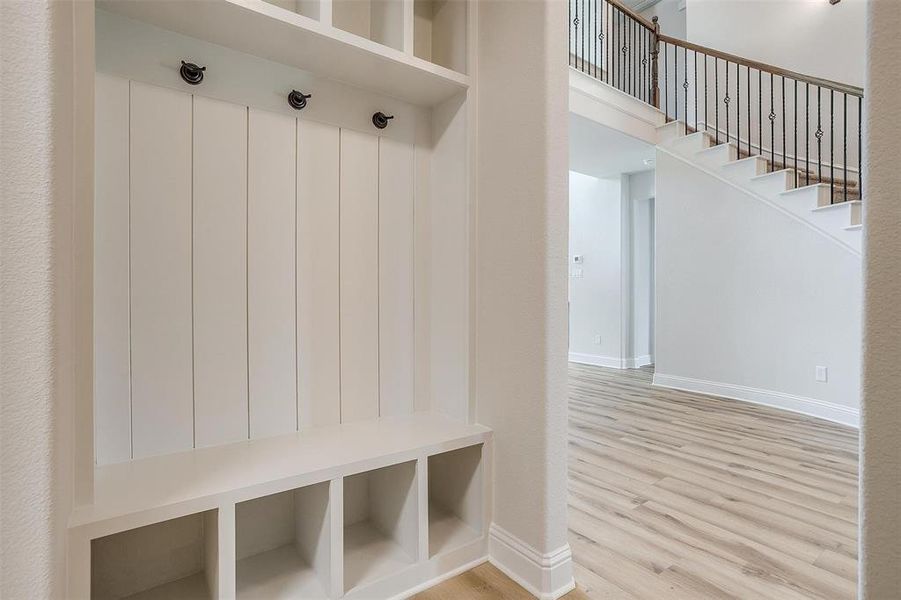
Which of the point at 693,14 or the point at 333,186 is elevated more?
the point at 693,14

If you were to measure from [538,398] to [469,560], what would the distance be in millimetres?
669

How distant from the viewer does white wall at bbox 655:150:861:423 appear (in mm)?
3779

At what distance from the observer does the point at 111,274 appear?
4.48 feet

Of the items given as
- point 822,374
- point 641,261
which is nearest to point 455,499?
point 822,374

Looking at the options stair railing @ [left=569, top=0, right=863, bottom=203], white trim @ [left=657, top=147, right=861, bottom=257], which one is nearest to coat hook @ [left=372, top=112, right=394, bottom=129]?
stair railing @ [left=569, top=0, right=863, bottom=203]

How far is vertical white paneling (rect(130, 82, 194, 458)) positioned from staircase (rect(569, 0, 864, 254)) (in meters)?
4.03

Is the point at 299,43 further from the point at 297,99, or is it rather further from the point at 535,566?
the point at 535,566

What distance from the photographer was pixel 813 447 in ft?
10.1

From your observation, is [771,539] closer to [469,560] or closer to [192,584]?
[469,560]

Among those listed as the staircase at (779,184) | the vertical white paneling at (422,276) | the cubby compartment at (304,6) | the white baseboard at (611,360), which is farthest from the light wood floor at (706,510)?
the white baseboard at (611,360)

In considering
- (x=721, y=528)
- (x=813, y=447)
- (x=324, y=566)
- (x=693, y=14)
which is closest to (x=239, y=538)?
(x=324, y=566)

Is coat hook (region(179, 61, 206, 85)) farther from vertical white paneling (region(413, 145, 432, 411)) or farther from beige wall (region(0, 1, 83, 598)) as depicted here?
vertical white paneling (region(413, 145, 432, 411))

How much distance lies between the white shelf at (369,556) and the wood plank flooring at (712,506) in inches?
25.6

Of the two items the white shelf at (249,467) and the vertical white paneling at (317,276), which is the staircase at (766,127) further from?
the white shelf at (249,467)
